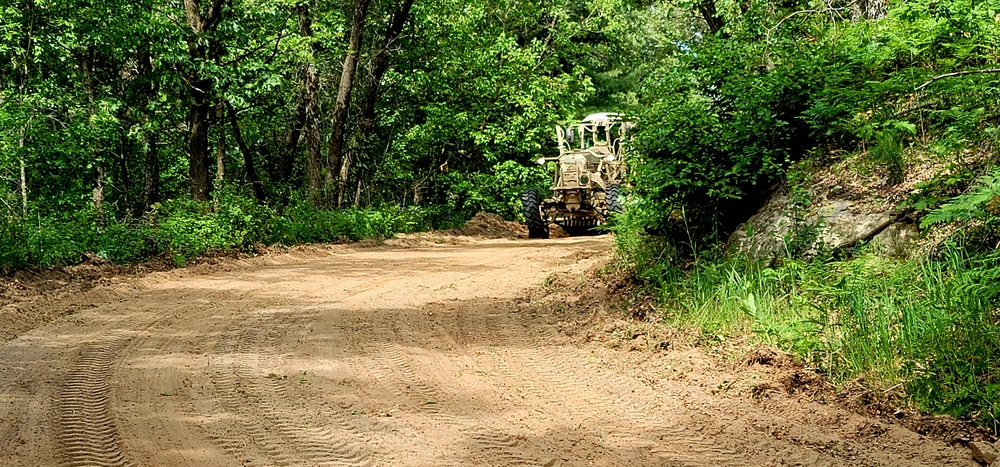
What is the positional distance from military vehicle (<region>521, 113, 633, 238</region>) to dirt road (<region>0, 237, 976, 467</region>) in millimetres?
11749

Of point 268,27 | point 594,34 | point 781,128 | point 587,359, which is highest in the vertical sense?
point 594,34

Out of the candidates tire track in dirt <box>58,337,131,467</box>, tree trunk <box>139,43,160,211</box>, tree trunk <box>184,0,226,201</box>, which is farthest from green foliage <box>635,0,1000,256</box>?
tree trunk <box>139,43,160,211</box>

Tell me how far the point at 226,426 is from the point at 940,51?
709cm

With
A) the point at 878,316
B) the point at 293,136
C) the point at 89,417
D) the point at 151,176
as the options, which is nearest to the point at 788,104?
the point at 878,316

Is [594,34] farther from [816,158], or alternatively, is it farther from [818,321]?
[818,321]

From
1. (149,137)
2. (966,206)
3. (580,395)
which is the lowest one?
(580,395)

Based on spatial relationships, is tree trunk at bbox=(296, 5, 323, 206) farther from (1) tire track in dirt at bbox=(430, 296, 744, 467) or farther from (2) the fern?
(2) the fern

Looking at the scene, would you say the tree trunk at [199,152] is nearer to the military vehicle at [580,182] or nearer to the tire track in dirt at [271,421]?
the military vehicle at [580,182]

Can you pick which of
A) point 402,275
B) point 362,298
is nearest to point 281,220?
point 402,275

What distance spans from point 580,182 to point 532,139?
571cm

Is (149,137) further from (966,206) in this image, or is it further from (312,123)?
(966,206)

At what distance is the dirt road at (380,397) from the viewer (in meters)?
4.56

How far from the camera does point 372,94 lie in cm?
2248

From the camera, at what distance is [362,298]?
10.2m
